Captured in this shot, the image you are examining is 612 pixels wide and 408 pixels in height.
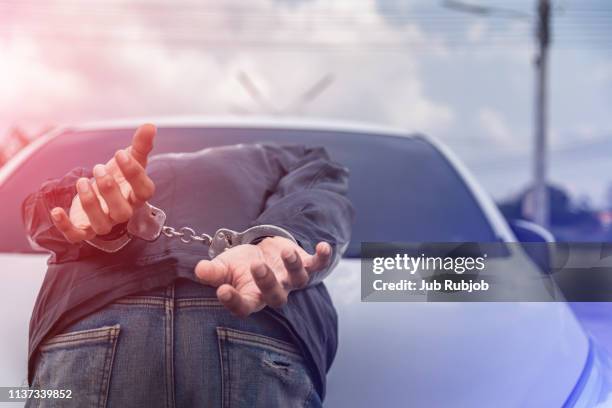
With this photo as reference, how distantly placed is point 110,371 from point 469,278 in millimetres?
924

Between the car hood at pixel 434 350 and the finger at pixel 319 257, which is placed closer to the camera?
the finger at pixel 319 257

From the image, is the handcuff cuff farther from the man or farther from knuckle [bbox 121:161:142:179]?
knuckle [bbox 121:161:142:179]

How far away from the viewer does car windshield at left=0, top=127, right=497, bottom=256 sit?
203 centimetres

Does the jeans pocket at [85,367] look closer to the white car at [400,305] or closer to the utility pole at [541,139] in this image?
the white car at [400,305]

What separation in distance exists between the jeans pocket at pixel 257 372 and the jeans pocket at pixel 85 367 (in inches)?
6.5

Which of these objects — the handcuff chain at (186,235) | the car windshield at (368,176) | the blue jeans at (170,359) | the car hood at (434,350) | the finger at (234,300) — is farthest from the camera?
the car windshield at (368,176)

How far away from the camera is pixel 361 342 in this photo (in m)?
1.45

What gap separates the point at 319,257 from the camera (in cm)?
103

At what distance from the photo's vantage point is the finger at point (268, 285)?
0.96 meters

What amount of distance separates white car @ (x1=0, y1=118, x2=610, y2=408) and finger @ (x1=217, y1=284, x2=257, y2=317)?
39 cm

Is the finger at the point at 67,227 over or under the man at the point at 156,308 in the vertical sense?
over

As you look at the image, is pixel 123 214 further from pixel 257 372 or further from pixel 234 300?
pixel 257 372

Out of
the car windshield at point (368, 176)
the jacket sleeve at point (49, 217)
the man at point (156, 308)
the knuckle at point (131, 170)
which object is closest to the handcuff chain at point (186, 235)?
the man at point (156, 308)

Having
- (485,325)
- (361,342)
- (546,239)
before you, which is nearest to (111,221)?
(361,342)
